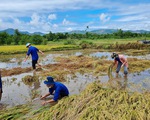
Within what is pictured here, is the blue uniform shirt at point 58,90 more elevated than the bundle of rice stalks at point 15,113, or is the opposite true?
the blue uniform shirt at point 58,90

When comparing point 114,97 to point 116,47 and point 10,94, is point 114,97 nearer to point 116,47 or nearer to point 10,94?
point 10,94

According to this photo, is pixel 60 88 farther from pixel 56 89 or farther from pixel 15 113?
pixel 15 113

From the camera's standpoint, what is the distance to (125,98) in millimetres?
5938

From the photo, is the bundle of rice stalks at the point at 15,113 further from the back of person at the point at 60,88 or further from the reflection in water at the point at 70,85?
the reflection in water at the point at 70,85

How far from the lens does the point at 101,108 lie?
5.13 m

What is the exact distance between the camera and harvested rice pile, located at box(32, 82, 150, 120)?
476 cm

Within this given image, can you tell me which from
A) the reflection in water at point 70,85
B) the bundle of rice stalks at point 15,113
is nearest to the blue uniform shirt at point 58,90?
the bundle of rice stalks at point 15,113

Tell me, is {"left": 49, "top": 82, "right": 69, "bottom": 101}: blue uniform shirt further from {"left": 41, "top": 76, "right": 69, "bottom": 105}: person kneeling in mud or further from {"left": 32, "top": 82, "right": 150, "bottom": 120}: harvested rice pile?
{"left": 32, "top": 82, "right": 150, "bottom": 120}: harvested rice pile

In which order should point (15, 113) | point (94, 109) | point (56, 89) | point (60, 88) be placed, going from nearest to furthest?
point (94, 109)
point (15, 113)
point (56, 89)
point (60, 88)

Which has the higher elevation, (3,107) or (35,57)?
(35,57)

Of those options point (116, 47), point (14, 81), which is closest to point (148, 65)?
point (14, 81)

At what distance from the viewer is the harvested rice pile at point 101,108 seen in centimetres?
476

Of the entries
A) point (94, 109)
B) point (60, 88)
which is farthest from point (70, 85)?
point (94, 109)

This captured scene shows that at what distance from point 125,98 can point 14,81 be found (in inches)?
256
